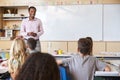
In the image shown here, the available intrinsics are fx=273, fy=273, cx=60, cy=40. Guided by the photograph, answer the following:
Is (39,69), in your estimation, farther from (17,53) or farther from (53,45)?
(53,45)

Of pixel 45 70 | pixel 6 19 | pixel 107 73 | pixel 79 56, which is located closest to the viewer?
pixel 45 70

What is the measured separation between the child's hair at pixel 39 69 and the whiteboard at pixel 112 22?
6811 mm

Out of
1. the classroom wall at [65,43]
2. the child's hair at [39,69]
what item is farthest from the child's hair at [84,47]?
the classroom wall at [65,43]

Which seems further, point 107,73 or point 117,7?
point 117,7

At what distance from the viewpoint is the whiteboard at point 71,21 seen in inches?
310

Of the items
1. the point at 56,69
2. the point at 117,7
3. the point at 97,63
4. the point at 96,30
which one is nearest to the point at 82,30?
the point at 96,30

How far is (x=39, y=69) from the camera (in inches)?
45.4

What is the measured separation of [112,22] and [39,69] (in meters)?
6.93

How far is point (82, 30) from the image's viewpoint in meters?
7.97

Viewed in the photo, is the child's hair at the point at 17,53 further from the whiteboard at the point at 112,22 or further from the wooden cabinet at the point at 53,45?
the whiteboard at the point at 112,22

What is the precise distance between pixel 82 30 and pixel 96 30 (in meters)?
0.41

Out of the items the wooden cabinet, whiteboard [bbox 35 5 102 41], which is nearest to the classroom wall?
the wooden cabinet

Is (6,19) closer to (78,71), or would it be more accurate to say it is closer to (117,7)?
(117,7)

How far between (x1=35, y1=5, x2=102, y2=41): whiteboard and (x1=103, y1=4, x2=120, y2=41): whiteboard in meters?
0.17
